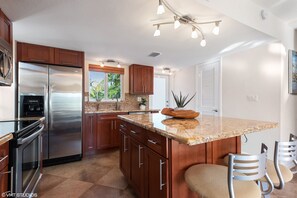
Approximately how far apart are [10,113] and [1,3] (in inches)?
61.9

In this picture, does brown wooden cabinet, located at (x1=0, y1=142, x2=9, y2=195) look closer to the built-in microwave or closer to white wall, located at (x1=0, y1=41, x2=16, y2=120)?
the built-in microwave

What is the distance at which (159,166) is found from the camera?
1.31 metres

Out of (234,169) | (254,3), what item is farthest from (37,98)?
(254,3)

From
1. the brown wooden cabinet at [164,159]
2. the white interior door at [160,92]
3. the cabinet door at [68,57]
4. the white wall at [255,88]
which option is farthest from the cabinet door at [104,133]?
the white wall at [255,88]

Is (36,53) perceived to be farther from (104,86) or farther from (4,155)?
(4,155)

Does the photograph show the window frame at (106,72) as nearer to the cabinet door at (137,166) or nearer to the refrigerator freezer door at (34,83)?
the refrigerator freezer door at (34,83)

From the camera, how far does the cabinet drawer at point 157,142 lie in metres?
1.23

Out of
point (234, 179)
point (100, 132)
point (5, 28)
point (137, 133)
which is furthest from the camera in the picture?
point (100, 132)

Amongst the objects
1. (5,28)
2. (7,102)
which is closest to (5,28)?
(5,28)

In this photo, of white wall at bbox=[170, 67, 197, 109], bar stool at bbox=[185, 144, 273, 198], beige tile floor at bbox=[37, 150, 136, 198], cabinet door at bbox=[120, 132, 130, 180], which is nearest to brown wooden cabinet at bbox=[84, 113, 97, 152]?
beige tile floor at bbox=[37, 150, 136, 198]

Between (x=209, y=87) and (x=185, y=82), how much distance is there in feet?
3.19

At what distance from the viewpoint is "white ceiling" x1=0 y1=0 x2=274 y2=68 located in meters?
1.69

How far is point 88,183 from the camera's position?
2.21 m

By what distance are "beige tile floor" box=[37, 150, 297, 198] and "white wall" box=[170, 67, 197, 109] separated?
2851mm
